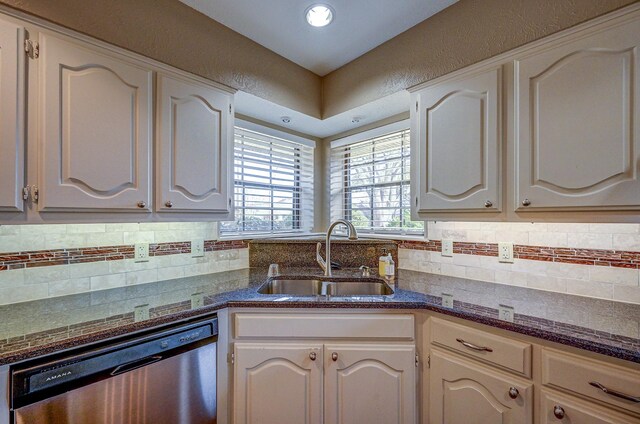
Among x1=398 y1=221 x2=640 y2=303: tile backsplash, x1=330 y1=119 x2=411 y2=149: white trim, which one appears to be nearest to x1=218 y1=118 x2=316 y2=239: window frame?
x1=330 y1=119 x2=411 y2=149: white trim

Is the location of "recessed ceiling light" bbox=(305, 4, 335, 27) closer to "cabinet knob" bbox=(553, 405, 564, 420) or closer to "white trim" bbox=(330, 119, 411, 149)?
"white trim" bbox=(330, 119, 411, 149)

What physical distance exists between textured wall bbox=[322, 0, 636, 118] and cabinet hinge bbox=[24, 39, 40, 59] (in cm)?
162

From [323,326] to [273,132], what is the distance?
65.0 inches

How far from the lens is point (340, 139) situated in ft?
8.66

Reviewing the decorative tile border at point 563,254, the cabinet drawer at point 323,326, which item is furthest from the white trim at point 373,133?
the cabinet drawer at point 323,326

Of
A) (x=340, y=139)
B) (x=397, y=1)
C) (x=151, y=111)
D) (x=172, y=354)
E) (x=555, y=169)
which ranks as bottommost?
(x=172, y=354)

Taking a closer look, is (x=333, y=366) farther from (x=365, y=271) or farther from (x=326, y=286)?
(x=365, y=271)

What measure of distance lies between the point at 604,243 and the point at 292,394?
5.37 feet

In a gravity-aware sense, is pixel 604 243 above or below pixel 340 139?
below

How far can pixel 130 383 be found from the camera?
3.62ft

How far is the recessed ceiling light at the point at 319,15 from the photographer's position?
5.22 ft

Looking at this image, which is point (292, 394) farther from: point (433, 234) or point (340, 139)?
point (340, 139)

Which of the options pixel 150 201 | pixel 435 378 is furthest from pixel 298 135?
pixel 435 378

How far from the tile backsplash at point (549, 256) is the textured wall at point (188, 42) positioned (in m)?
1.43
